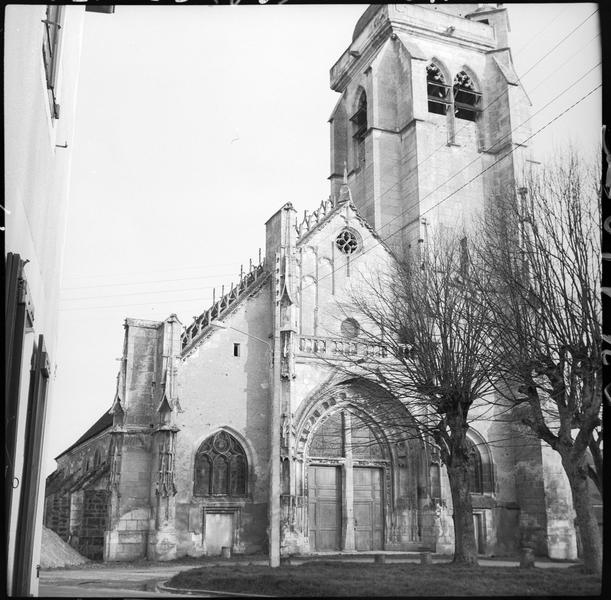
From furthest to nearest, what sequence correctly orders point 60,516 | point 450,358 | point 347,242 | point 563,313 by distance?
point 347,242
point 60,516
point 450,358
point 563,313

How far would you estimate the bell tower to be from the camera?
34.4 metres

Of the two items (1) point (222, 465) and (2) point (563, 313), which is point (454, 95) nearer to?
(1) point (222, 465)

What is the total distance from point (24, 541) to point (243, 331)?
1716 centimetres

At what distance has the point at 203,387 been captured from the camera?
86.1ft

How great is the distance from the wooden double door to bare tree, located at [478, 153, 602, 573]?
11114 mm

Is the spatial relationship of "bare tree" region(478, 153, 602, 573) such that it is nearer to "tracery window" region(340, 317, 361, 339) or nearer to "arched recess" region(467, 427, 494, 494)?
"tracery window" region(340, 317, 361, 339)

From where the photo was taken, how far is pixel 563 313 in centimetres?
1605

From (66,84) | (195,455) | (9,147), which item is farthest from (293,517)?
(9,147)

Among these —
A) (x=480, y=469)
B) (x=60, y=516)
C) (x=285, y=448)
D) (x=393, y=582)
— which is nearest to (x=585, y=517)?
(x=393, y=582)

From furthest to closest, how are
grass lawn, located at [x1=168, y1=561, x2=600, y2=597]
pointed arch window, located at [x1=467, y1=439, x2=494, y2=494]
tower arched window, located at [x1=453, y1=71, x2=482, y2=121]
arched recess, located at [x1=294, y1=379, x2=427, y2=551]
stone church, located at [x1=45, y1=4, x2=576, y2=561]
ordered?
tower arched window, located at [x1=453, y1=71, x2=482, y2=121] → pointed arch window, located at [x1=467, y1=439, x2=494, y2=494] → arched recess, located at [x1=294, y1=379, x2=427, y2=551] → stone church, located at [x1=45, y1=4, x2=576, y2=561] → grass lawn, located at [x1=168, y1=561, x2=600, y2=597]

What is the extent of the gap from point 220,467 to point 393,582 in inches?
547

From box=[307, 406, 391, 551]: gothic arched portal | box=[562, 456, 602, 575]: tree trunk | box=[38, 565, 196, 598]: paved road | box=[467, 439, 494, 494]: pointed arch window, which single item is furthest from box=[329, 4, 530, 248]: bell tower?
box=[38, 565, 196, 598]: paved road

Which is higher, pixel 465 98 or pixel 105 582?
pixel 465 98

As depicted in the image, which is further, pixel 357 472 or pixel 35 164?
pixel 357 472
